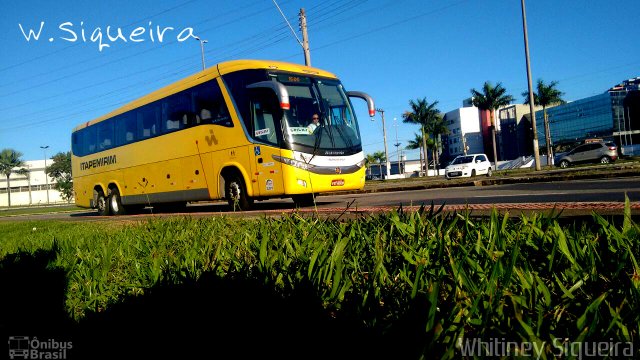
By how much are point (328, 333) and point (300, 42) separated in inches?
880

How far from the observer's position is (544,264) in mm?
2049

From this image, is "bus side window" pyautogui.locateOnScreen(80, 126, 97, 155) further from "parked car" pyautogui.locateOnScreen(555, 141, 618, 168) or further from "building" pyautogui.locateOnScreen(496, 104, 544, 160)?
"building" pyautogui.locateOnScreen(496, 104, 544, 160)

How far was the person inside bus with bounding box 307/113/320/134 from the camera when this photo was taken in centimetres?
938

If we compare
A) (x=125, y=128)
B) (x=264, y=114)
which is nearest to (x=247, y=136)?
(x=264, y=114)

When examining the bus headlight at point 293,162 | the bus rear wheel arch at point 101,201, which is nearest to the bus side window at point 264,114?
the bus headlight at point 293,162

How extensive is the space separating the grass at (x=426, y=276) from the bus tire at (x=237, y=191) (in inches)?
240

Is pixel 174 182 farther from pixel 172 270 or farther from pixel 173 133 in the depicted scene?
pixel 172 270

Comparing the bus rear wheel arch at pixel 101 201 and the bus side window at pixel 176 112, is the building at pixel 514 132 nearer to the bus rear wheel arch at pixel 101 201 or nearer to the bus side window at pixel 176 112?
the bus rear wheel arch at pixel 101 201

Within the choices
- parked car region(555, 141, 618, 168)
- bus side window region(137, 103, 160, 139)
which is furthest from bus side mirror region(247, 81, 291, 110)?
parked car region(555, 141, 618, 168)

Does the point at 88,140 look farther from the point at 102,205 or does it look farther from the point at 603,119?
Result: the point at 603,119

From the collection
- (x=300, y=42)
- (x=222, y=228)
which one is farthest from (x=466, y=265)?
(x=300, y=42)

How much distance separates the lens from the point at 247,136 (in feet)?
31.0

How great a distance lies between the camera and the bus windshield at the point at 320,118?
9141 mm

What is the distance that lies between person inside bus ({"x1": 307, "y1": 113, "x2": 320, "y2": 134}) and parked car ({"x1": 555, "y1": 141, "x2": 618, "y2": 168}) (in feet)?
107
